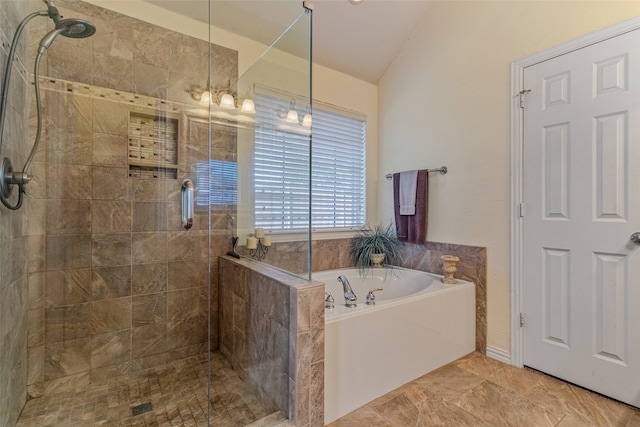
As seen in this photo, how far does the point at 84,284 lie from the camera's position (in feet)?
6.20

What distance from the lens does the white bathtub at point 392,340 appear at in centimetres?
153

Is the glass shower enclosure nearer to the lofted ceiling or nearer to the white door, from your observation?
the lofted ceiling

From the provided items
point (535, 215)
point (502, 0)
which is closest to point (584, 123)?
point (535, 215)

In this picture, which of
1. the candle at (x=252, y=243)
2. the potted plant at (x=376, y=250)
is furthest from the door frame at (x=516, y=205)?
the candle at (x=252, y=243)

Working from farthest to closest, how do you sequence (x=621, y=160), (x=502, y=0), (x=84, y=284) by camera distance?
(x=502, y=0), (x=84, y=284), (x=621, y=160)

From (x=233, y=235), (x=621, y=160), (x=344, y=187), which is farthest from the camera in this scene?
(x=344, y=187)

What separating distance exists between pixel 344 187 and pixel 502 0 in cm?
179

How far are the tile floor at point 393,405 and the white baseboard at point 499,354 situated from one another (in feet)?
0.39

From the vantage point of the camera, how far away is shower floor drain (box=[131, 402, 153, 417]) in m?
1.59

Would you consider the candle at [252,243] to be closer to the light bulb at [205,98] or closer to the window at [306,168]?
the window at [306,168]

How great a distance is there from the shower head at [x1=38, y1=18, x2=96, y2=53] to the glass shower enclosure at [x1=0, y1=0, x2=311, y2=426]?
2 cm

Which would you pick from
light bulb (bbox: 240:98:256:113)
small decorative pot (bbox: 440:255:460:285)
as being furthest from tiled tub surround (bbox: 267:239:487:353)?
light bulb (bbox: 240:98:256:113)

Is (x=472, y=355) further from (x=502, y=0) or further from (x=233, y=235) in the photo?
(x=502, y=0)

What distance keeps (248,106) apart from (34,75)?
47.7 inches
